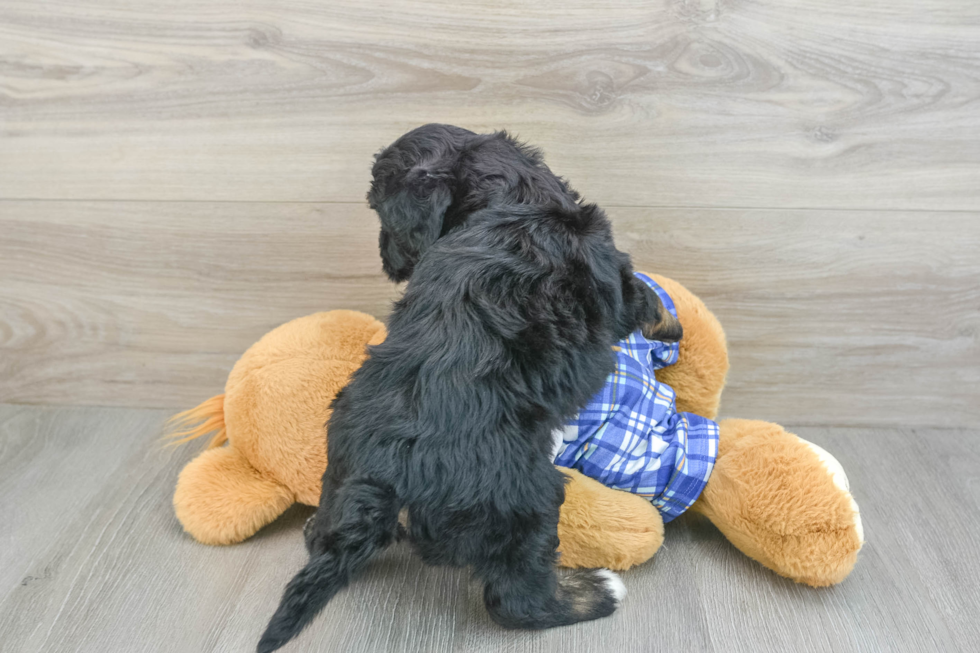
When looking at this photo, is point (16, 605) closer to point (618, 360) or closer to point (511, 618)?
point (511, 618)

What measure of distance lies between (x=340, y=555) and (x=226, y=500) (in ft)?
1.56

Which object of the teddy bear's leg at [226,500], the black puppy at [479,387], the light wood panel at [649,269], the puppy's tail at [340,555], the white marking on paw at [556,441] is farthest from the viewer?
the light wood panel at [649,269]

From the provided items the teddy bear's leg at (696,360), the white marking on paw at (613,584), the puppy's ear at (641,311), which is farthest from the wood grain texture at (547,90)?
the white marking on paw at (613,584)

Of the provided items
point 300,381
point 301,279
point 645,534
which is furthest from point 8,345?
point 645,534

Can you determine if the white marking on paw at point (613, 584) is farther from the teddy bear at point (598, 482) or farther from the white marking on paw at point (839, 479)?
the white marking on paw at point (839, 479)

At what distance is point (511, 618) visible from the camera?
1003 mm

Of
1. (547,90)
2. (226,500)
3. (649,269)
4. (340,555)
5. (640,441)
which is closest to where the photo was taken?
(340,555)

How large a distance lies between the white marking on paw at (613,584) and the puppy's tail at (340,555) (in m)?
0.38

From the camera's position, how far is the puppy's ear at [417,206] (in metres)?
1.04

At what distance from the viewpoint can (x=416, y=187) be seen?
3.41 ft

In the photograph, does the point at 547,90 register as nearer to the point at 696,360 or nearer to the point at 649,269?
the point at 649,269

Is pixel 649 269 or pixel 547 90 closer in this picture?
pixel 547 90

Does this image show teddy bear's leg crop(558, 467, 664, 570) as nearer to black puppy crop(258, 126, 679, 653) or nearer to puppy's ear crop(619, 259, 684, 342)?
black puppy crop(258, 126, 679, 653)

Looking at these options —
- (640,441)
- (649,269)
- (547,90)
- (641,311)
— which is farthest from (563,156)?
(640,441)
